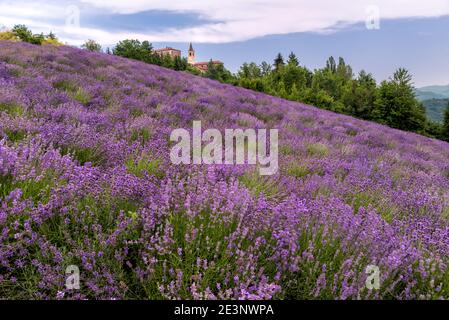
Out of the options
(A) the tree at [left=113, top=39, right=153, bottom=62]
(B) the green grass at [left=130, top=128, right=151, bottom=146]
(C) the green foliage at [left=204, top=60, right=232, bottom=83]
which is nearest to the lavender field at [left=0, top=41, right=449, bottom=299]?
(B) the green grass at [left=130, top=128, right=151, bottom=146]

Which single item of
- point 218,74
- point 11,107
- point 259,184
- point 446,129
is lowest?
point 446,129

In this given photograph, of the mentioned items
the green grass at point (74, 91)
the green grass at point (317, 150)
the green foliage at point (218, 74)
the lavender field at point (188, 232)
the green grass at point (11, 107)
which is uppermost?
the green foliage at point (218, 74)

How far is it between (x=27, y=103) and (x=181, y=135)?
1988 millimetres

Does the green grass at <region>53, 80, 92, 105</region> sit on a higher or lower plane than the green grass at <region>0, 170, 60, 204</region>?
higher

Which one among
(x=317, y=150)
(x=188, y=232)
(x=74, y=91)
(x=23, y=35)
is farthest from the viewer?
(x=23, y=35)

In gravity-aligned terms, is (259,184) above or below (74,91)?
below

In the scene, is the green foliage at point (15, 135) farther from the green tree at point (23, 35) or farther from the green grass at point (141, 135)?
the green tree at point (23, 35)

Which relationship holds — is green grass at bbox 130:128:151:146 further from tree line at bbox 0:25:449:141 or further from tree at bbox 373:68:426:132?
tree at bbox 373:68:426:132

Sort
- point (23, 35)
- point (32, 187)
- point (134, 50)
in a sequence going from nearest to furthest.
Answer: point (32, 187)
point (23, 35)
point (134, 50)

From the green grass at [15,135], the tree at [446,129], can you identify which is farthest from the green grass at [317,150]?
the tree at [446,129]

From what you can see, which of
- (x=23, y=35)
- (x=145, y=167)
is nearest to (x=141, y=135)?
(x=145, y=167)

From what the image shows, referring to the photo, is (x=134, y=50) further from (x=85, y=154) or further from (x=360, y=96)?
(x=85, y=154)

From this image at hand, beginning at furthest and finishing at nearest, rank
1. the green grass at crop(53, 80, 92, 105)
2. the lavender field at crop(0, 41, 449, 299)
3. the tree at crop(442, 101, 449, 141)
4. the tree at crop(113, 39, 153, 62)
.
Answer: the tree at crop(113, 39, 153, 62), the tree at crop(442, 101, 449, 141), the green grass at crop(53, 80, 92, 105), the lavender field at crop(0, 41, 449, 299)
